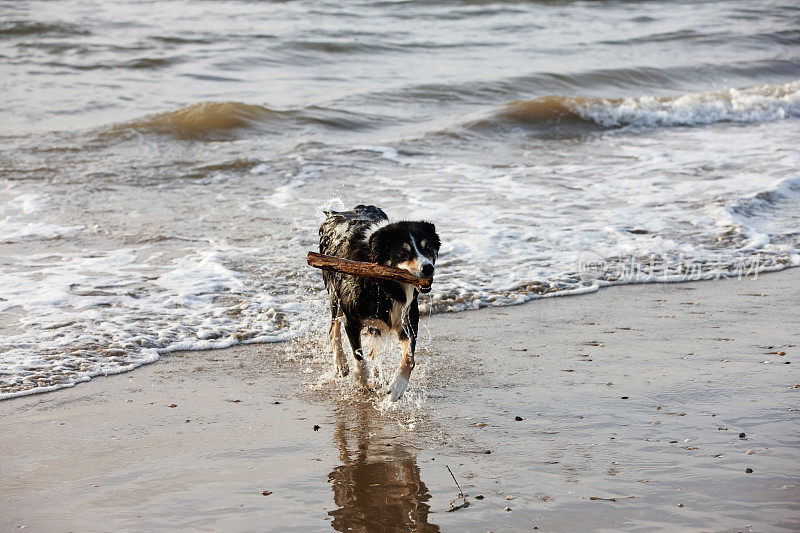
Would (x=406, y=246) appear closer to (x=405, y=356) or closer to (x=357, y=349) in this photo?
(x=405, y=356)

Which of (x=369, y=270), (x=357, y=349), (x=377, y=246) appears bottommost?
(x=357, y=349)

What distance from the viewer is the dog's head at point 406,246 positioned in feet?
16.5

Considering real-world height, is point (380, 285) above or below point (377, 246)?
below

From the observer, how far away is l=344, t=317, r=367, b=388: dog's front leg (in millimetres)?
5730

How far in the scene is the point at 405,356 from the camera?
546 cm

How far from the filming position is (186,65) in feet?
66.4

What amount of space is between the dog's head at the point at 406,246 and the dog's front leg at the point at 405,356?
1.22 feet

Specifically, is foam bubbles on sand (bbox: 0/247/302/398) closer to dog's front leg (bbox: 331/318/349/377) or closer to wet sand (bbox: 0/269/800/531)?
wet sand (bbox: 0/269/800/531)

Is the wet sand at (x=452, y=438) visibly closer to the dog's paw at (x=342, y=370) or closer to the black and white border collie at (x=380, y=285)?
the dog's paw at (x=342, y=370)

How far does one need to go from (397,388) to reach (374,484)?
1.08 metres

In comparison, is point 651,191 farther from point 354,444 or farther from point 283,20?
point 283,20

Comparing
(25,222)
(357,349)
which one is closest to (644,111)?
(25,222)

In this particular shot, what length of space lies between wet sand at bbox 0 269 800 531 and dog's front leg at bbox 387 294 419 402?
0.12 metres

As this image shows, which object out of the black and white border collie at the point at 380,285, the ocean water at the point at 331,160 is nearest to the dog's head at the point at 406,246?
the black and white border collie at the point at 380,285
